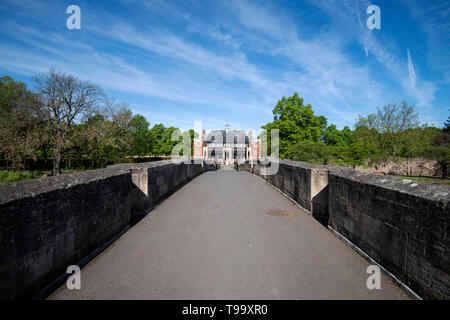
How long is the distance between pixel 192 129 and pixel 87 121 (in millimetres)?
59474

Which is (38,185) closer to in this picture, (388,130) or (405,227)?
(405,227)

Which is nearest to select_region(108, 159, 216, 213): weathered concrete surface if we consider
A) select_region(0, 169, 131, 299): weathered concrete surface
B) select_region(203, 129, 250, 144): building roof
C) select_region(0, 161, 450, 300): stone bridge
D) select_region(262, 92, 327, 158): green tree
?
select_region(0, 161, 450, 300): stone bridge

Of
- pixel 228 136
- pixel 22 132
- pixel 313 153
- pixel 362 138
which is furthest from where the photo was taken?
pixel 228 136

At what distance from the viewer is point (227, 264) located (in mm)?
3879

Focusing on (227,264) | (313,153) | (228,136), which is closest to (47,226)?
(227,264)

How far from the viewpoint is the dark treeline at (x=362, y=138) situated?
56.4 ft

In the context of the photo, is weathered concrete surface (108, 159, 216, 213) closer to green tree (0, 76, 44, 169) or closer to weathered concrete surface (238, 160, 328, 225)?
weathered concrete surface (238, 160, 328, 225)

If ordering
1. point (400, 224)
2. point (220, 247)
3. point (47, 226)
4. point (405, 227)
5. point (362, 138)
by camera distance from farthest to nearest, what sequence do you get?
point (362, 138)
point (220, 247)
point (400, 224)
point (405, 227)
point (47, 226)

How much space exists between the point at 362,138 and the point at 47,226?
3418 cm

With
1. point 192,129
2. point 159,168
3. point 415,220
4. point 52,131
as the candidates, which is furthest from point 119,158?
point 192,129

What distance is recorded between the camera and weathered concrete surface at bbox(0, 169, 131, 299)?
258cm

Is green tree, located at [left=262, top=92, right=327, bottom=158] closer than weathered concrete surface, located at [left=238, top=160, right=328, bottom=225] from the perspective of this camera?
No

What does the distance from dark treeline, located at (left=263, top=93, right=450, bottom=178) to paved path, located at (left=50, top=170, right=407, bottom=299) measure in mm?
12478

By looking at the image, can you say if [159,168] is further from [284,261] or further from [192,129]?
[192,129]
